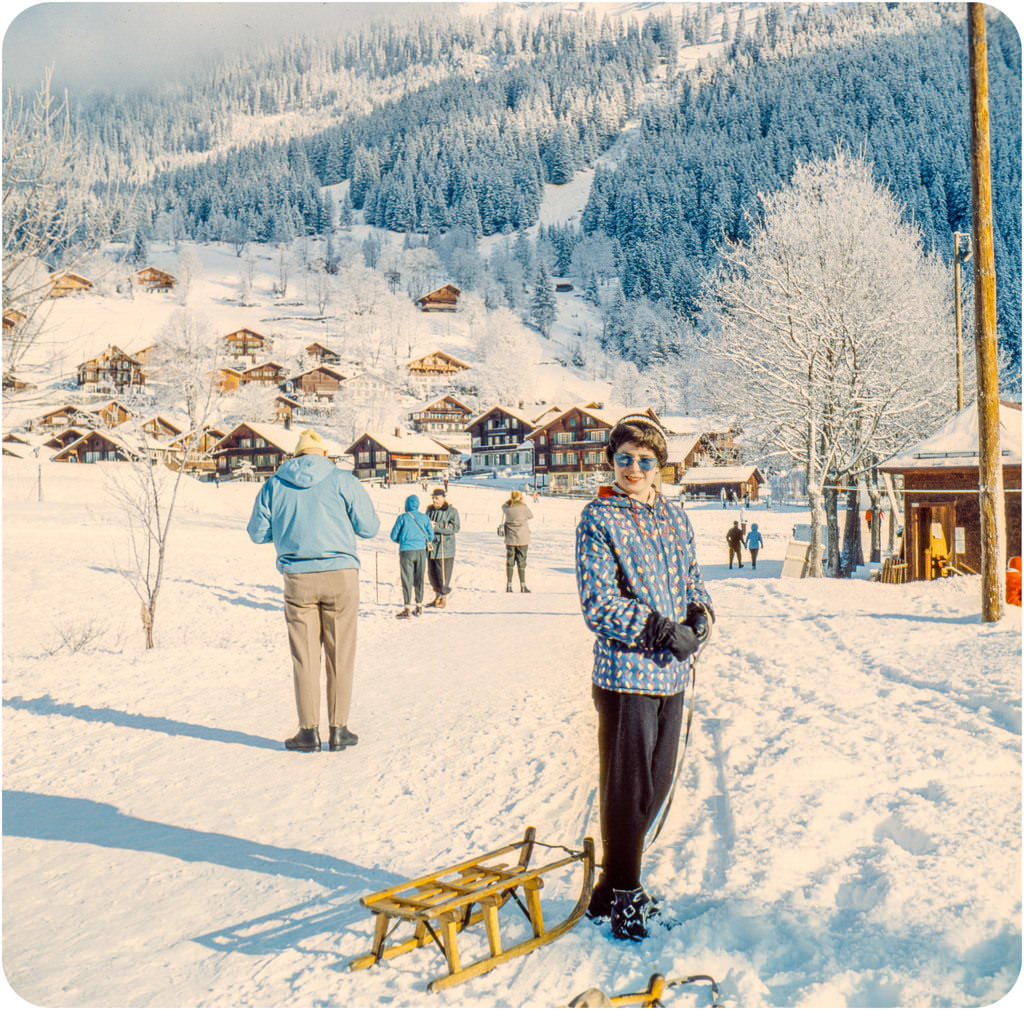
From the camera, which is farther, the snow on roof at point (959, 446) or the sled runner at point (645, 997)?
the snow on roof at point (959, 446)

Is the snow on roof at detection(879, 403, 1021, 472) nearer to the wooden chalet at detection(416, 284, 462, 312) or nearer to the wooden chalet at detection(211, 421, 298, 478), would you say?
the wooden chalet at detection(211, 421, 298, 478)

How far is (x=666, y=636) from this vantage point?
9.26 ft

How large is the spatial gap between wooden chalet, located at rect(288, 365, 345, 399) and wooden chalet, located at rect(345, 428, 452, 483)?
2500 centimetres

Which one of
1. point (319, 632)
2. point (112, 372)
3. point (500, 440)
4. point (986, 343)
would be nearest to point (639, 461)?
point (319, 632)

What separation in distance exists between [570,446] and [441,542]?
6173 centimetres

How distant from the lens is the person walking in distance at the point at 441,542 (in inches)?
520

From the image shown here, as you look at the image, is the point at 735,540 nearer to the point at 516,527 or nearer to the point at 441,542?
the point at 516,527

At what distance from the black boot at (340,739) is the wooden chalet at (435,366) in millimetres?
102987

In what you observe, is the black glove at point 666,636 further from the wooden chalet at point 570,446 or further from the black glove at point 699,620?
the wooden chalet at point 570,446

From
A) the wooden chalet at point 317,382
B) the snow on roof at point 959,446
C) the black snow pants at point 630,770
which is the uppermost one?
the wooden chalet at point 317,382

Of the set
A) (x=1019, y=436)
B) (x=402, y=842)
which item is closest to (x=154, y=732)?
(x=402, y=842)

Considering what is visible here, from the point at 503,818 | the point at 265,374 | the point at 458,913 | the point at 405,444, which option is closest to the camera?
the point at 458,913

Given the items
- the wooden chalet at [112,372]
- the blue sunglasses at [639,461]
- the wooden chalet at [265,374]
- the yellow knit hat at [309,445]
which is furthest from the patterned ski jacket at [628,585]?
the wooden chalet at [265,374]

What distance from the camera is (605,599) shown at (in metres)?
2.88
